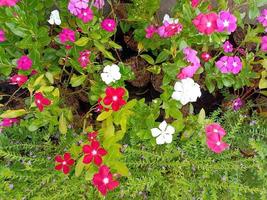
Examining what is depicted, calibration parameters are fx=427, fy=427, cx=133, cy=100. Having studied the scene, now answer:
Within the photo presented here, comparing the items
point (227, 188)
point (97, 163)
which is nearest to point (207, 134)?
point (227, 188)

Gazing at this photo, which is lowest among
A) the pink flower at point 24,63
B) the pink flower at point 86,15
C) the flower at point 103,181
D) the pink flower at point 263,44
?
the flower at point 103,181

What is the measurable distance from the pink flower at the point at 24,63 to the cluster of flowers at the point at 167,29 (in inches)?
21.1

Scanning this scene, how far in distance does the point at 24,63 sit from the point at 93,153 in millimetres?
489

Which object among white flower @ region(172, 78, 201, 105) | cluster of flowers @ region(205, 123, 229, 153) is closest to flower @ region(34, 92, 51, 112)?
white flower @ region(172, 78, 201, 105)

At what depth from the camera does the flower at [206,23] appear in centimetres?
159

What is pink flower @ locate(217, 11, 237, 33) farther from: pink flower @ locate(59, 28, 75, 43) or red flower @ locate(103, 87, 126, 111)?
pink flower @ locate(59, 28, 75, 43)

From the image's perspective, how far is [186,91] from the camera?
63.2 inches

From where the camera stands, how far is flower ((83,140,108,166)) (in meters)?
1.61

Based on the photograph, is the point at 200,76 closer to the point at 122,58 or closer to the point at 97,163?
the point at 122,58

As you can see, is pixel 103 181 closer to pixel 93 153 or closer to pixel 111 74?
pixel 93 153

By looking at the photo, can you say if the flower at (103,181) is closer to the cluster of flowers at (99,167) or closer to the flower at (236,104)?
the cluster of flowers at (99,167)

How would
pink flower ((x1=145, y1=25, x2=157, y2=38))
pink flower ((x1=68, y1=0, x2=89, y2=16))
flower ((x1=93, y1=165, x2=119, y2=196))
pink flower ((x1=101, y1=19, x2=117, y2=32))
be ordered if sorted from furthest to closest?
1. pink flower ((x1=145, y1=25, x2=157, y2=38))
2. pink flower ((x1=101, y1=19, x2=117, y2=32))
3. pink flower ((x1=68, y1=0, x2=89, y2=16))
4. flower ((x1=93, y1=165, x2=119, y2=196))

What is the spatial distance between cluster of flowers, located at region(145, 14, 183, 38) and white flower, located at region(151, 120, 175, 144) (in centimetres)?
37

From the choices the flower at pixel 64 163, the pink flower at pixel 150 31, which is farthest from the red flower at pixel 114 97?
the pink flower at pixel 150 31
